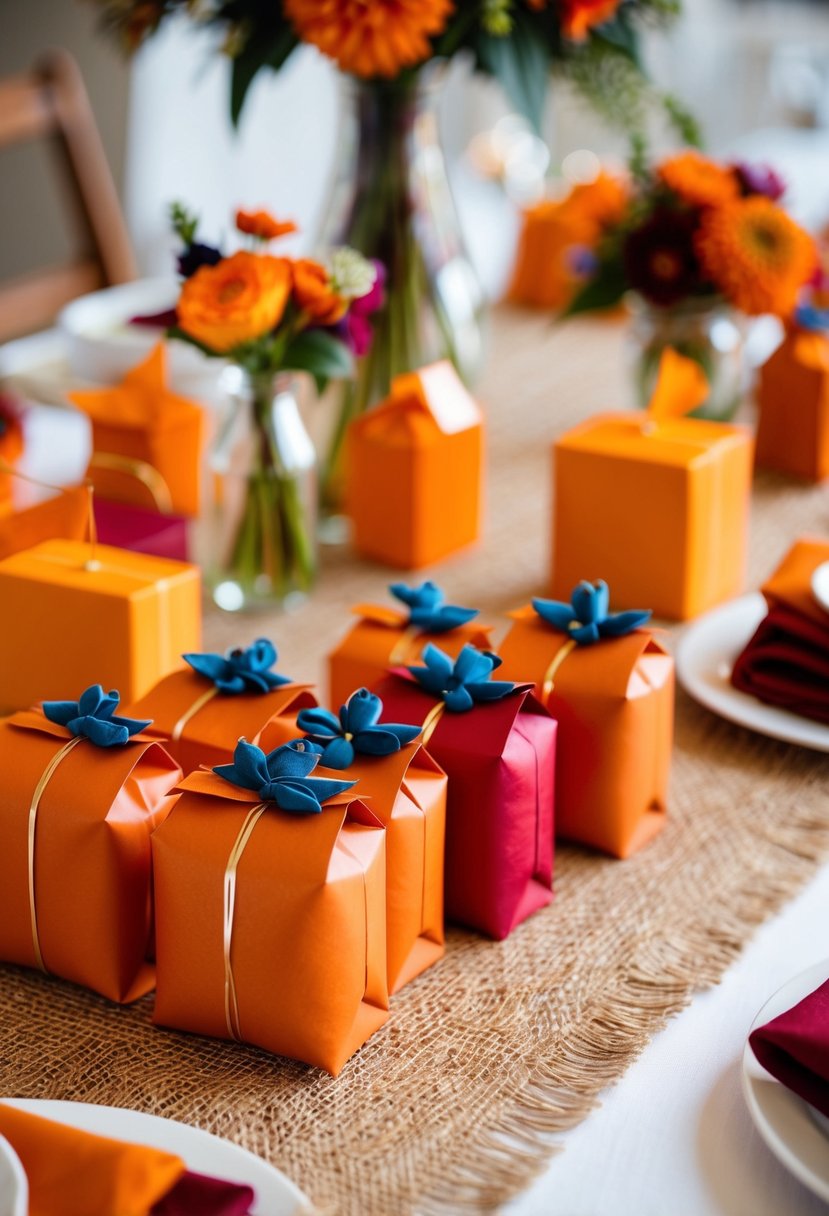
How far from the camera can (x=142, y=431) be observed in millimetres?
1094

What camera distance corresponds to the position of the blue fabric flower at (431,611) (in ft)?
2.56

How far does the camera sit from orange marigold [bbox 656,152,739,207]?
123 centimetres

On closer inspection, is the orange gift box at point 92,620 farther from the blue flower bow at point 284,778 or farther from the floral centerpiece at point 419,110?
the floral centerpiece at point 419,110

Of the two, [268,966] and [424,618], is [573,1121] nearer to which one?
[268,966]

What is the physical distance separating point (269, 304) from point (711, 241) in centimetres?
47

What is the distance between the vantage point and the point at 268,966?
1.88 feet

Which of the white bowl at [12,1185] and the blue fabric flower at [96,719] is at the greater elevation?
the blue fabric flower at [96,719]

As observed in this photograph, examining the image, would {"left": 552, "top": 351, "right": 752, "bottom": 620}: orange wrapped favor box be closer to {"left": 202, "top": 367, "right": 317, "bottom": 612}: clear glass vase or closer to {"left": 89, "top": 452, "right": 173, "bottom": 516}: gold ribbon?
{"left": 202, "top": 367, "right": 317, "bottom": 612}: clear glass vase

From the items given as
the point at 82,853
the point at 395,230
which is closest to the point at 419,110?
the point at 395,230

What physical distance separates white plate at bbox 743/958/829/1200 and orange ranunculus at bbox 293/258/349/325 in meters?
0.57

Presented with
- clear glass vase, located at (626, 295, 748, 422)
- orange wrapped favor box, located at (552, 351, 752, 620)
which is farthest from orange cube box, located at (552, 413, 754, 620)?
clear glass vase, located at (626, 295, 748, 422)

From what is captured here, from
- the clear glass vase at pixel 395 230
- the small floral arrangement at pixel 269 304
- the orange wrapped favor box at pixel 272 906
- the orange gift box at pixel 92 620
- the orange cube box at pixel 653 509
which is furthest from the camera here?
the clear glass vase at pixel 395 230

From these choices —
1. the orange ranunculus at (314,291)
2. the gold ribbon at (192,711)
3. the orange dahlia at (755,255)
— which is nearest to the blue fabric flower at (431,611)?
the gold ribbon at (192,711)

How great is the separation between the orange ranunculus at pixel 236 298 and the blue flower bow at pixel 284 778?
40cm
